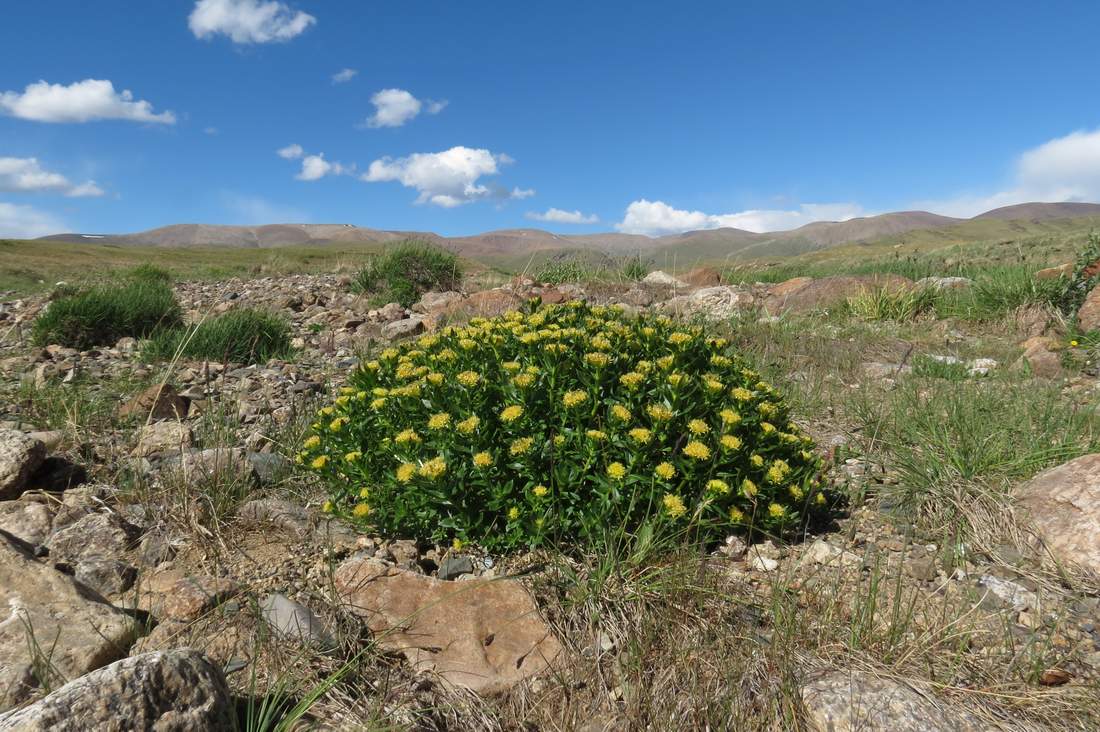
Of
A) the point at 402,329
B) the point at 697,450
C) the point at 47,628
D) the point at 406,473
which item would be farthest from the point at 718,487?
the point at 402,329

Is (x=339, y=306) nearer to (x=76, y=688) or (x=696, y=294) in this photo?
(x=696, y=294)

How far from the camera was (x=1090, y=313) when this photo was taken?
6.39m

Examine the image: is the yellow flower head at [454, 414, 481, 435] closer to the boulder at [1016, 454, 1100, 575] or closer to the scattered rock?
the scattered rock

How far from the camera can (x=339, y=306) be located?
9.05 metres

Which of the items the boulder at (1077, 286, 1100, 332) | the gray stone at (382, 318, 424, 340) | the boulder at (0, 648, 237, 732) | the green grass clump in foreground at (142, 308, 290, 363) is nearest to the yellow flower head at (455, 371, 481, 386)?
the boulder at (0, 648, 237, 732)

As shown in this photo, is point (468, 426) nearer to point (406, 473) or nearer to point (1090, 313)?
point (406, 473)

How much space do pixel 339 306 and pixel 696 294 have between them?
5035mm

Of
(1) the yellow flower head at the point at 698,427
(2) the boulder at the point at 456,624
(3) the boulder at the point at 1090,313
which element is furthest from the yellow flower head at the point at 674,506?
(3) the boulder at the point at 1090,313

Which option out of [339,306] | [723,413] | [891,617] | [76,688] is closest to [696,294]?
[339,306]

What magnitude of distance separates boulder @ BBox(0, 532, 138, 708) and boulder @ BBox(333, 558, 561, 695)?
74 centimetres

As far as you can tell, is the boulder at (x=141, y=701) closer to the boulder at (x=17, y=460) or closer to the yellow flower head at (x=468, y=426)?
the yellow flower head at (x=468, y=426)

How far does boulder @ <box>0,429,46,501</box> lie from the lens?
312cm

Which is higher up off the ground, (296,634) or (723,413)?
(723,413)

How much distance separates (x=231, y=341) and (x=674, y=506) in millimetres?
5080
